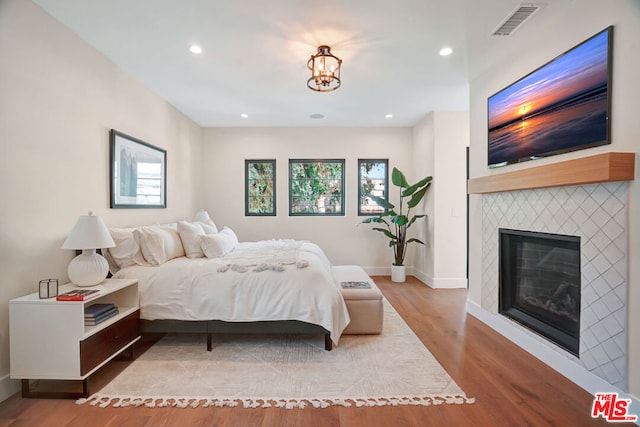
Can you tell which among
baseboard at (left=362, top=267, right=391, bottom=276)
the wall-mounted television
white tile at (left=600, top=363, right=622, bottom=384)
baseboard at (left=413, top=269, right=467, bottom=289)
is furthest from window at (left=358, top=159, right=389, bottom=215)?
white tile at (left=600, top=363, right=622, bottom=384)

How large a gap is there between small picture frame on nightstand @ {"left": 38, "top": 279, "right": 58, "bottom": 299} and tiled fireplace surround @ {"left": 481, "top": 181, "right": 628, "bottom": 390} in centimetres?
360

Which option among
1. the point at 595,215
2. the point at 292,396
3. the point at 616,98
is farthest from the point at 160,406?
the point at 616,98

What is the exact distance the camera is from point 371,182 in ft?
18.4

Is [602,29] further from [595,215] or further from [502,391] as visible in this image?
[502,391]

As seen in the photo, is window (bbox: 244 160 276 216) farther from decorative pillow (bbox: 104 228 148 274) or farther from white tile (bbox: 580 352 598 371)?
white tile (bbox: 580 352 598 371)

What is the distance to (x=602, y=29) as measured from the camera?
6.48 ft

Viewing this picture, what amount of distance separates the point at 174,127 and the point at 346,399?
13.8 feet

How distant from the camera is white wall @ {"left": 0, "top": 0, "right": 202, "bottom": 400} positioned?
6.57ft

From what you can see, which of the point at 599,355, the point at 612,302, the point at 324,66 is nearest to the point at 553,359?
the point at 599,355

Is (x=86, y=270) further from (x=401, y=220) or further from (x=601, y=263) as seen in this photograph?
(x=401, y=220)

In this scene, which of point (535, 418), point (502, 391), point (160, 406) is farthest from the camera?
point (502, 391)

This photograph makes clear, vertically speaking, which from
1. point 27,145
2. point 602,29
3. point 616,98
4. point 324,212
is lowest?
point 324,212

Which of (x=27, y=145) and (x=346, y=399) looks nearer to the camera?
(x=346, y=399)

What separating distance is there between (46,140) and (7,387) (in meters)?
1.72
